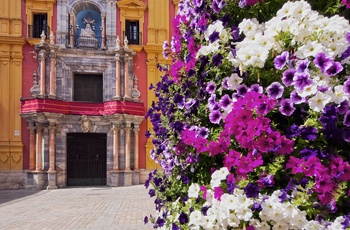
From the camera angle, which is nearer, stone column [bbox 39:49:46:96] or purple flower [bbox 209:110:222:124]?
purple flower [bbox 209:110:222:124]

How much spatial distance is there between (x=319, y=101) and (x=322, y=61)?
0.25 m

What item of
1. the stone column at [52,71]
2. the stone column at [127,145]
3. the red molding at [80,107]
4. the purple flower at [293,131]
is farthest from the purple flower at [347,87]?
the stone column at [52,71]

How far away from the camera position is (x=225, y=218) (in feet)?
7.15

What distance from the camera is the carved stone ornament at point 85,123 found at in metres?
17.0

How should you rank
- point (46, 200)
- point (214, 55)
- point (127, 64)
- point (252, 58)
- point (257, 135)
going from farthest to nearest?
point (127, 64) → point (46, 200) → point (214, 55) → point (252, 58) → point (257, 135)

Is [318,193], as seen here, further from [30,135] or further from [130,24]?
[130,24]

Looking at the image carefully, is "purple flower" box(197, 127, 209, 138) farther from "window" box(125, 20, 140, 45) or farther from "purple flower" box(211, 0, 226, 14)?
"window" box(125, 20, 140, 45)

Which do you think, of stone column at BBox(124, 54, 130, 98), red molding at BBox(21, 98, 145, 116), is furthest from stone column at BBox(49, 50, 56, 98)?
stone column at BBox(124, 54, 130, 98)

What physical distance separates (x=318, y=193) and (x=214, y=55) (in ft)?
3.93

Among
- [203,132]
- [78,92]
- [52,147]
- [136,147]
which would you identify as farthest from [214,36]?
[78,92]

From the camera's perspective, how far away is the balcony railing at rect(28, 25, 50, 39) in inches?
682

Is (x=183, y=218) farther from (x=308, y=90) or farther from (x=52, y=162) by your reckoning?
(x=52, y=162)

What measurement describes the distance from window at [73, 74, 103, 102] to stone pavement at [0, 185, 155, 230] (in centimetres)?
558

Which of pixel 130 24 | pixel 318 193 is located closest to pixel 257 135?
pixel 318 193
